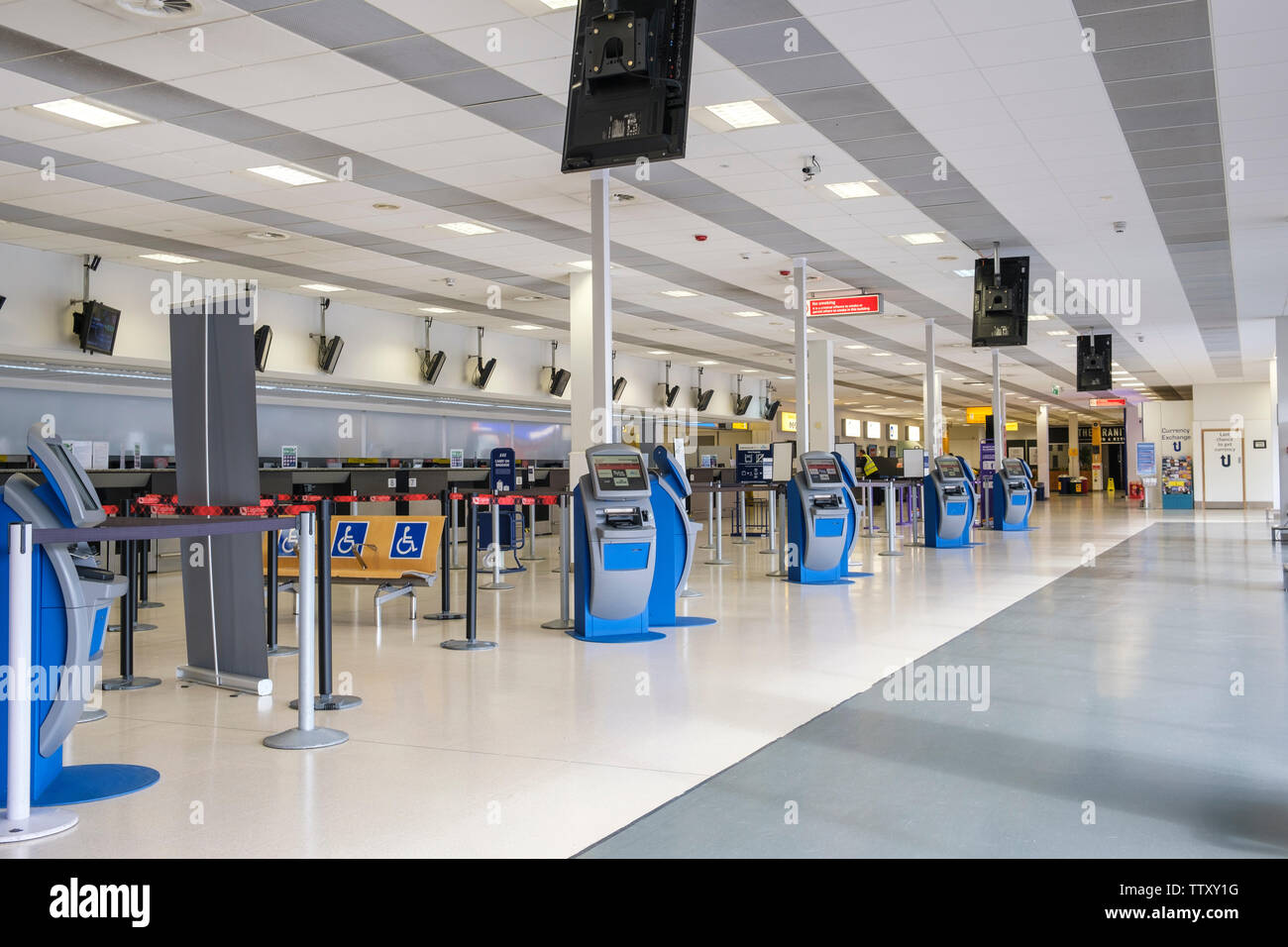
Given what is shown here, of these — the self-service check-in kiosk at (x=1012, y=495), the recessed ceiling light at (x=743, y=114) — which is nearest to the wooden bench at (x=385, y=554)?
the recessed ceiling light at (x=743, y=114)

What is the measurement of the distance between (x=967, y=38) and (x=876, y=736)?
4178mm

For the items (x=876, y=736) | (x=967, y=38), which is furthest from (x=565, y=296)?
(x=876, y=736)

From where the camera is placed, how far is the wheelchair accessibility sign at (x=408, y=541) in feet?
26.2

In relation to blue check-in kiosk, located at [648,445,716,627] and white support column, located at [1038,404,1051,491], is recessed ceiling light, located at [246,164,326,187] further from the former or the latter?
white support column, located at [1038,404,1051,491]

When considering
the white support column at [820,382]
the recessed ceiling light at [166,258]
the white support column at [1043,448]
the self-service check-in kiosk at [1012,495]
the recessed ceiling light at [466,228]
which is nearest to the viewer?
the recessed ceiling light at [466,228]

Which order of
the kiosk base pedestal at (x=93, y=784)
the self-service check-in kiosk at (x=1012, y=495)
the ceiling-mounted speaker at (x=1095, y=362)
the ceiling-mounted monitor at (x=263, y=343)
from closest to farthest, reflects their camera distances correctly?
1. the kiosk base pedestal at (x=93, y=784)
2. the ceiling-mounted monitor at (x=263, y=343)
3. the self-service check-in kiosk at (x=1012, y=495)
4. the ceiling-mounted speaker at (x=1095, y=362)

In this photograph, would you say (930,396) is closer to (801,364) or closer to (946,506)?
(946,506)

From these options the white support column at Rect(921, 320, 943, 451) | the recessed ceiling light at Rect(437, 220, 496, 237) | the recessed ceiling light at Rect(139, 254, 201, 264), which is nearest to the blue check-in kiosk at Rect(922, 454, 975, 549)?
the white support column at Rect(921, 320, 943, 451)

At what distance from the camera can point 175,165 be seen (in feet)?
27.4

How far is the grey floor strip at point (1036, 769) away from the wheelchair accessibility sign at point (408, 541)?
3.94 metres

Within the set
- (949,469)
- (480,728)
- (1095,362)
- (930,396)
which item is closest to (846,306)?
(949,469)

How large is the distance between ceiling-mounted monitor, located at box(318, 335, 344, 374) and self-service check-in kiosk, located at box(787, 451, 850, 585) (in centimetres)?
744

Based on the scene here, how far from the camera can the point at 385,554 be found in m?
8.14

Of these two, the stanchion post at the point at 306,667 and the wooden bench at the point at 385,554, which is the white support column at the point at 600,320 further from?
the stanchion post at the point at 306,667
